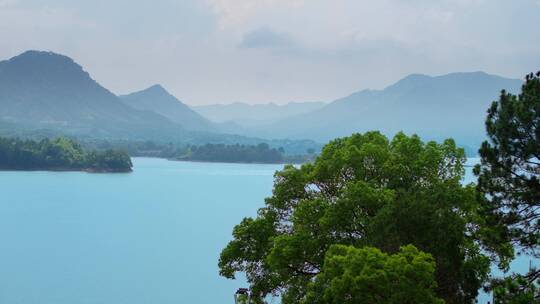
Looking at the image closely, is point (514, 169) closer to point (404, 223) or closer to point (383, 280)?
point (404, 223)

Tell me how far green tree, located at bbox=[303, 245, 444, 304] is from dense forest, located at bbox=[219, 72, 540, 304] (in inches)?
0.6

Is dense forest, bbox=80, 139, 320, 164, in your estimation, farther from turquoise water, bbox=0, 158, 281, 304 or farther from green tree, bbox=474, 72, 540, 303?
green tree, bbox=474, 72, 540, 303

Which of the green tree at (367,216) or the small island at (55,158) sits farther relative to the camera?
the small island at (55,158)

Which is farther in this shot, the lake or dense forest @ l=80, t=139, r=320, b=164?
dense forest @ l=80, t=139, r=320, b=164

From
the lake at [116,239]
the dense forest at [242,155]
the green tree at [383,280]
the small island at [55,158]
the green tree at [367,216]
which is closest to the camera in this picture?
the green tree at [383,280]

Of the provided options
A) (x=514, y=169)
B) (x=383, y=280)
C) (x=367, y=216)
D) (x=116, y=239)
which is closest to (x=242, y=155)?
(x=116, y=239)

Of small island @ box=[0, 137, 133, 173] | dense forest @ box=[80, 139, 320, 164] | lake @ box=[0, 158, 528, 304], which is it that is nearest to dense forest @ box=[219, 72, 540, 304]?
lake @ box=[0, 158, 528, 304]

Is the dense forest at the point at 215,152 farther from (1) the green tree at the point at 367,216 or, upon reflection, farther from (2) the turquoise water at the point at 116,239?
(1) the green tree at the point at 367,216

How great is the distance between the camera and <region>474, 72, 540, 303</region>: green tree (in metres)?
9.98

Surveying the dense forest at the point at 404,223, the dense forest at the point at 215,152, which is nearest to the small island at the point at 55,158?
the dense forest at the point at 215,152

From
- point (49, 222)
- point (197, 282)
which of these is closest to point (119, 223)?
point (49, 222)

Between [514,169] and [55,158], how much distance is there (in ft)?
314

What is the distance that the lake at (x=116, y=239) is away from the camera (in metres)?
28.0

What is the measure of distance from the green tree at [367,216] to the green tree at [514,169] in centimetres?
63
